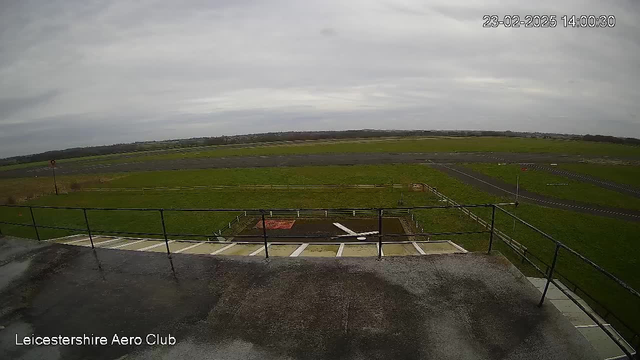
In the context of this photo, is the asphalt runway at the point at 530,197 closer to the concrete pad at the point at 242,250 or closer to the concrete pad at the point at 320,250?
the concrete pad at the point at 320,250

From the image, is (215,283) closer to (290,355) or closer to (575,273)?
(290,355)

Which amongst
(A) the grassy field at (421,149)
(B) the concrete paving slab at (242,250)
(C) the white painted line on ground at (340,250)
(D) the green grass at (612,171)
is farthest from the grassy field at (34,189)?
(D) the green grass at (612,171)

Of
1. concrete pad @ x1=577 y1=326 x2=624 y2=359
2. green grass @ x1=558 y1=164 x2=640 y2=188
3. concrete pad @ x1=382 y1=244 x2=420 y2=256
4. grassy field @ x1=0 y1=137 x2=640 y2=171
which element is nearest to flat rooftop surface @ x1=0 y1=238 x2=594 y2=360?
concrete pad @ x1=577 y1=326 x2=624 y2=359

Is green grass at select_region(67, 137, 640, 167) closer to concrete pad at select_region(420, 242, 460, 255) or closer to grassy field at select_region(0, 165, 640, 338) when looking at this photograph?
grassy field at select_region(0, 165, 640, 338)

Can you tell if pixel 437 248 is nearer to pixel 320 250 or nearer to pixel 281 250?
pixel 320 250

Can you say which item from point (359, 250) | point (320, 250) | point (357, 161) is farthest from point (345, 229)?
point (357, 161)
